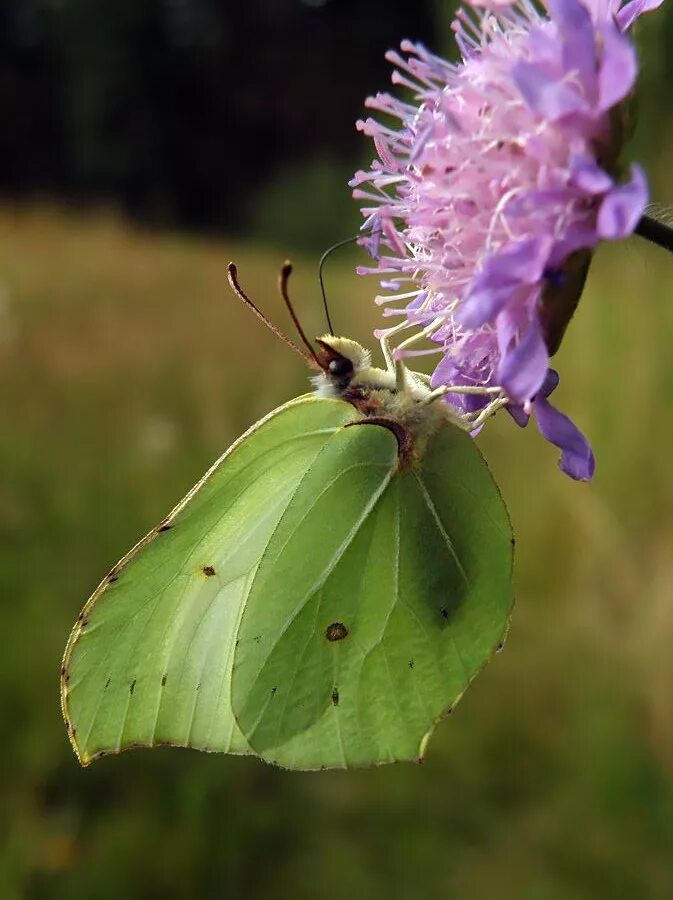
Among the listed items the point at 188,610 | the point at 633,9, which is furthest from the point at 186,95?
the point at 633,9

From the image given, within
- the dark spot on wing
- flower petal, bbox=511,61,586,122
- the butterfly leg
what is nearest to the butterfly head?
the butterfly leg

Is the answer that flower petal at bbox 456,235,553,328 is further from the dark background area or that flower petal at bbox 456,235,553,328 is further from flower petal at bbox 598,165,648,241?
the dark background area

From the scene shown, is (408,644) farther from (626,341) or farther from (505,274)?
(626,341)

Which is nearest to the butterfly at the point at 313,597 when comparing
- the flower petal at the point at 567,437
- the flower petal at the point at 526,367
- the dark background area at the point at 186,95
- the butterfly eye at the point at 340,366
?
the butterfly eye at the point at 340,366

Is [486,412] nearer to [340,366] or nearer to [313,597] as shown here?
[340,366]

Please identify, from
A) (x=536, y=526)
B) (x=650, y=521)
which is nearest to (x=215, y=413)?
(x=536, y=526)

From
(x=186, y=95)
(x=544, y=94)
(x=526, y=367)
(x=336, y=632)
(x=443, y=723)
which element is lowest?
(x=186, y=95)
